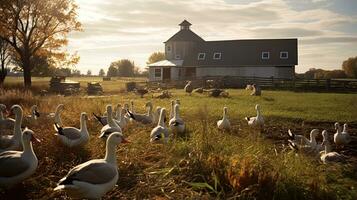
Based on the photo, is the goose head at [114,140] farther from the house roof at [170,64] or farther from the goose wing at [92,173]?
the house roof at [170,64]

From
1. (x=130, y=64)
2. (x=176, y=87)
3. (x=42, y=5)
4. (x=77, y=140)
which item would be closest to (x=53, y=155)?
(x=77, y=140)

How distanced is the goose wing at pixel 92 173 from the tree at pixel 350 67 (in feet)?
278

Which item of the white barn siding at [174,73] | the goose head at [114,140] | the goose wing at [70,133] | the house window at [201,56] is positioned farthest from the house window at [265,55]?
the goose head at [114,140]

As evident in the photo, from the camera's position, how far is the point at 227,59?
5794 centimetres

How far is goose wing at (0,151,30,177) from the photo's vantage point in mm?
7246

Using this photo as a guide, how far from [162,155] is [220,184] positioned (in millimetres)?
2140

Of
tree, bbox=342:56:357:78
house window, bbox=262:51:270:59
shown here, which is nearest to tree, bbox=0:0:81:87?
house window, bbox=262:51:270:59

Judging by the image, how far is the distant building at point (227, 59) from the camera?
54969mm

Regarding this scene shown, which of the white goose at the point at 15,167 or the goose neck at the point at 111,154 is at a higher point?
the goose neck at the point at 111,154

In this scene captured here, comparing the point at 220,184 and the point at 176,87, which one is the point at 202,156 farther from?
the point at 176,87

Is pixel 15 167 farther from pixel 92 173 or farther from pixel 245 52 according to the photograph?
pixel 245 52

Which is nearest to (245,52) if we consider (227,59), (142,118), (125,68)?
(227,59)

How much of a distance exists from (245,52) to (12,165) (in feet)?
173

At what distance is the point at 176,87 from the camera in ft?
155
